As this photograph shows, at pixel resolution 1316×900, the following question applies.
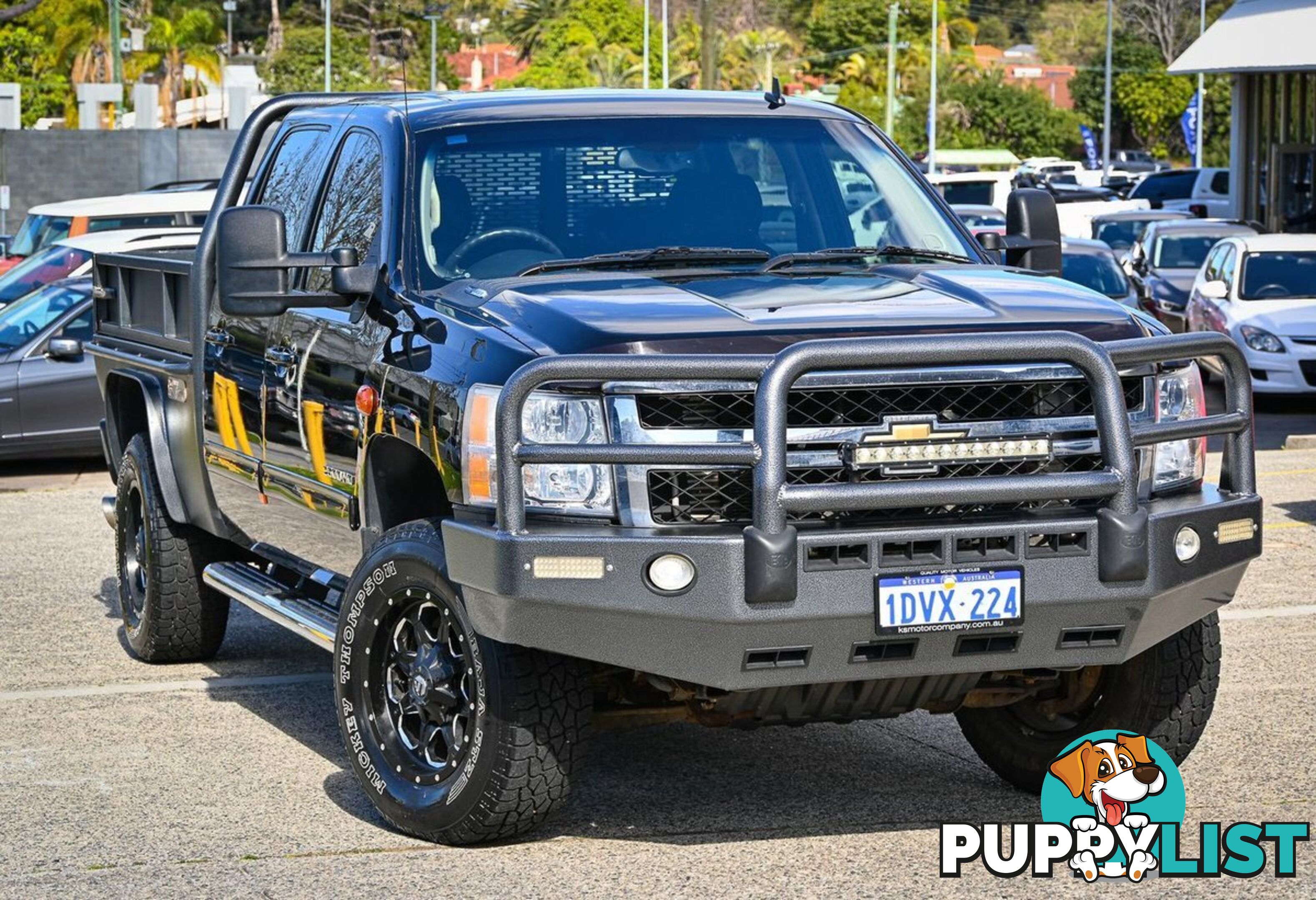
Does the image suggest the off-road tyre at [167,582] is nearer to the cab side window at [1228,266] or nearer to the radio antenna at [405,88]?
the radio antenna at [405,88]

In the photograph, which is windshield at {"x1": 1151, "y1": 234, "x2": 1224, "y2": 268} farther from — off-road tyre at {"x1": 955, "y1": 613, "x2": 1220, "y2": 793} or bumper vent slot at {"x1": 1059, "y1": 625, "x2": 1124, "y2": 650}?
bumper vent slot at {"x1": 1059, "y1": 625, "x2": 1124, "y2": 650}

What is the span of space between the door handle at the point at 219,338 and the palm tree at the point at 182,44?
66.8 m

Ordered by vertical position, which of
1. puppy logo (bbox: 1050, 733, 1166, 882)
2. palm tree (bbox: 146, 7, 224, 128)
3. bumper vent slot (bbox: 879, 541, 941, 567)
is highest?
palm tree (bbox: 146, 7, 224, 128)

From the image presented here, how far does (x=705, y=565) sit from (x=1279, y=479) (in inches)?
390

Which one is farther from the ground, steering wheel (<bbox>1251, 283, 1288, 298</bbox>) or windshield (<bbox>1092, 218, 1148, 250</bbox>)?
windshield (<bbox>1092, 218, 1148, 250</bbox>)

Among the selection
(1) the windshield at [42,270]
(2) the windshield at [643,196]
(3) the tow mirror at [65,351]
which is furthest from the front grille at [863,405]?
(1) the windshield at [42,270]

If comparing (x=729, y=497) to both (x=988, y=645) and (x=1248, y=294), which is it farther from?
(x=1248, y=294)

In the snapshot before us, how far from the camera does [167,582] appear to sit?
825cm

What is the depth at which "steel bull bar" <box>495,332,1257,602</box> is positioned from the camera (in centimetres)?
498

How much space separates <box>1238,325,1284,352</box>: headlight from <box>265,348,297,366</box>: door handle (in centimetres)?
1363

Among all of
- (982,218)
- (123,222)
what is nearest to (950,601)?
(123,222)

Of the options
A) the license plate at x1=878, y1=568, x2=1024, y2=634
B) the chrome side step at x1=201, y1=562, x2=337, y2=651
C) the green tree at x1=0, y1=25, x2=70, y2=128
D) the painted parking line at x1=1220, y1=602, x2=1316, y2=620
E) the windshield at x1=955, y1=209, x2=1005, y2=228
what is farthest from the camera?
the green tree at x1=0, y1=25, x2=70, y2=128

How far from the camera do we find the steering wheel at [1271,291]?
2002cm

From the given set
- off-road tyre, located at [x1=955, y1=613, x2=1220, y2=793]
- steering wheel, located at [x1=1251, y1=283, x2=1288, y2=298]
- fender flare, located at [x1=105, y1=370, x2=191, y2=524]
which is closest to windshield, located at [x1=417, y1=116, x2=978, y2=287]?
off-road tyre, located at [x1=955, y1=613, x2=1220, y2=793]
